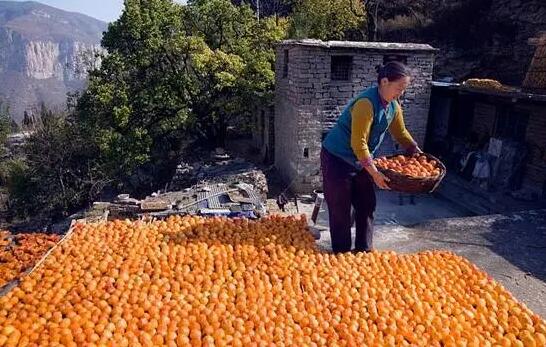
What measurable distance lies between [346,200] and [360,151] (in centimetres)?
75

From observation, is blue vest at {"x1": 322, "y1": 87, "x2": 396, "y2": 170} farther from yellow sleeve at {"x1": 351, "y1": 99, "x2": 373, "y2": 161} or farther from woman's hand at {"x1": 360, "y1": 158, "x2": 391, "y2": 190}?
woman's hand at {"x1": 360, "y1": 158, "x2": 391, "y2": 190}

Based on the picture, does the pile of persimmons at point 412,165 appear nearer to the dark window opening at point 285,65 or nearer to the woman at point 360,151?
the woman at point 360,151

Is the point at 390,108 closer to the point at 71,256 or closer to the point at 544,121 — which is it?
the point at 71,256

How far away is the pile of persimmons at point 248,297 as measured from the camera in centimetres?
355

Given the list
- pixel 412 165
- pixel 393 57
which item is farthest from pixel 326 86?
pixel 412 165

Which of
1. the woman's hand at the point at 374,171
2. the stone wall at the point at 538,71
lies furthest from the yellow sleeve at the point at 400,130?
the stone wall at the point at 538,71

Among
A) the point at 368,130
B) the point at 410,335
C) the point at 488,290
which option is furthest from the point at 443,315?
the point at 368,130

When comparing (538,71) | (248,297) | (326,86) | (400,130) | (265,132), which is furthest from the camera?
(265,132)

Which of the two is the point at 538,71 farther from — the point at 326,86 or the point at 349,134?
the point at 349,134

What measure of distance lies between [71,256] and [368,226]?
11.7ft

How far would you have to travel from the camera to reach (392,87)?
15.5 ft

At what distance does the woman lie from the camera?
4730mm

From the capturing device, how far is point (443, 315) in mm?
3883

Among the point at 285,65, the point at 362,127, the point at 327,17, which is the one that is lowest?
the point at 362,127
